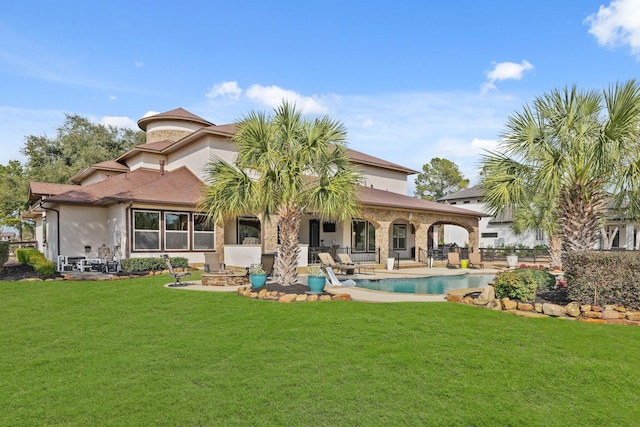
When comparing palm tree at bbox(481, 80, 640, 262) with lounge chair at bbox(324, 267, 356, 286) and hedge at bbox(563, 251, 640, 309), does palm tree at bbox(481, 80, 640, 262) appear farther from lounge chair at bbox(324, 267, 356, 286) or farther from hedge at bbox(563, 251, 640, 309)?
lounge chair at bbox(324, 267, 356, 286)

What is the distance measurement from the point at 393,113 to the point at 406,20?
3.87 m

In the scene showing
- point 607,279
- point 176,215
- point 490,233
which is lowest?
point 607,279

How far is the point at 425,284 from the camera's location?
1717 cm

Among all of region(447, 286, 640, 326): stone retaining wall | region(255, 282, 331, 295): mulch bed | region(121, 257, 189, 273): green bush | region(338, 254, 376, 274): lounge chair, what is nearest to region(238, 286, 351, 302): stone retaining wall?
region(255, 282, 331, 295): mulch bed

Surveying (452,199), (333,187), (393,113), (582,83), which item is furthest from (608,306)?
(452,199)

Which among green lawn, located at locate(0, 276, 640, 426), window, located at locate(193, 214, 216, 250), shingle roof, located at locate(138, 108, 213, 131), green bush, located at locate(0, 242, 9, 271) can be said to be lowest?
green lawn, located at locate(0, 276, 640, 426)

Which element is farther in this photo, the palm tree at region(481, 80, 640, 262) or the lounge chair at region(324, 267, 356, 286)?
the lounge chair at region(324, 267, 356, 286)

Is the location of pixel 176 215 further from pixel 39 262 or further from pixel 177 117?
pixel 177 117

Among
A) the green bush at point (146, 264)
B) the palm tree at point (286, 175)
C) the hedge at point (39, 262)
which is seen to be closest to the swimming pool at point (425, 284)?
the palm tree at point (286, 175)

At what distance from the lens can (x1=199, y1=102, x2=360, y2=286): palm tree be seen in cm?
1166

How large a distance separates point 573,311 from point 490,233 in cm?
3710

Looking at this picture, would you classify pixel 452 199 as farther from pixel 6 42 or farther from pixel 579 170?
pixel 6 42

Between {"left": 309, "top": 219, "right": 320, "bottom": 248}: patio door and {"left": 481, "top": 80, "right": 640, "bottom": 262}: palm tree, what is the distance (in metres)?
14.4

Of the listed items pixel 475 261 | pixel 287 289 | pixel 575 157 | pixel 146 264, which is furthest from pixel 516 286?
pixel 475 261
